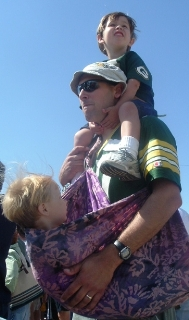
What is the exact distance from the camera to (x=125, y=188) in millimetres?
1876

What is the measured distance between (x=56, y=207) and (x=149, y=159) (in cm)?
46

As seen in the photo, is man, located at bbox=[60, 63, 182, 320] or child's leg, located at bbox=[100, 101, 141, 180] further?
child's leg, located at bbox=[100, 101, 141, 180]

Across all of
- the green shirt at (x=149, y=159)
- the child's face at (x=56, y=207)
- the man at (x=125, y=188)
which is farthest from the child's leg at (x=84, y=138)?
the child's face at (x=56, y=207)

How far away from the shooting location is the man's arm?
154cm

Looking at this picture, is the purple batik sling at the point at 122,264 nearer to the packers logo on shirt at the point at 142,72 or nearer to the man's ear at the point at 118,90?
the man's ear at the point at 118,90

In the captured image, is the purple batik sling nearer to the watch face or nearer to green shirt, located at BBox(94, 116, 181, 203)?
the watch face

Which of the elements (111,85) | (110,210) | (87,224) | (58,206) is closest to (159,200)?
(110,210)

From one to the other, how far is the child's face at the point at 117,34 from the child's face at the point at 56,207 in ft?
4.80

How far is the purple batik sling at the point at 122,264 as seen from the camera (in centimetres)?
152

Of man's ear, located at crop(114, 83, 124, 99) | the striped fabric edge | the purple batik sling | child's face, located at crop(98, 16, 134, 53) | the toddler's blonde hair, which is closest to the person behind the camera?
the purple batik sling

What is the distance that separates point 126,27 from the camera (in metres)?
2.93

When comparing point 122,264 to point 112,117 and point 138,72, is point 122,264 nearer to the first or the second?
point 112,117

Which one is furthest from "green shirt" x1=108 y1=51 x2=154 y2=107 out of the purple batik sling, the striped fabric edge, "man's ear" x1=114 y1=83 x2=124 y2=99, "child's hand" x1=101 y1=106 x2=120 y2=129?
the striped fabric edge

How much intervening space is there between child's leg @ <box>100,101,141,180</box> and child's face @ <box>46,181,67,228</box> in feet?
0.75
